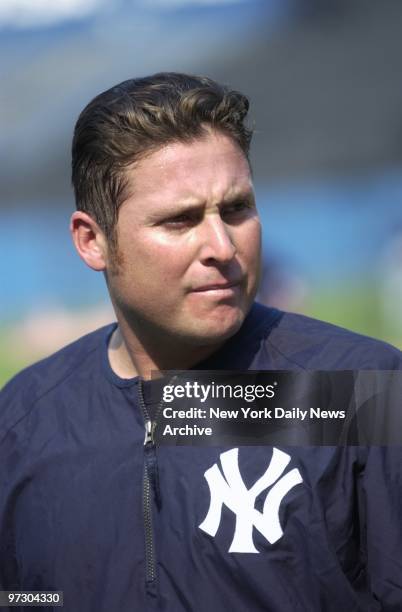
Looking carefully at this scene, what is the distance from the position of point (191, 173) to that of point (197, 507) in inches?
23.5

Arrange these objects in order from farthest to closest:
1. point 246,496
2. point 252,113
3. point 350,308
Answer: point 252,113 < point 350,308 < point 246,496

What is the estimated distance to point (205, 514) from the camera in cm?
167

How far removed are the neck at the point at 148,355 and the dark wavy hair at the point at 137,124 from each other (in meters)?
0.21

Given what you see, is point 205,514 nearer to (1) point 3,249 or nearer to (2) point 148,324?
(2) point 148,324

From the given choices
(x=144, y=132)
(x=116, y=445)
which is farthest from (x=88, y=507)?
(x=144, y=132)

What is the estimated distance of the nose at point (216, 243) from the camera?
5.49 feet

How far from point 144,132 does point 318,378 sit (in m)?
0.56

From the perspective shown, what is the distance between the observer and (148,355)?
1.87 meters

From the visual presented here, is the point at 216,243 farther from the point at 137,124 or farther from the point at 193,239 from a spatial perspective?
the point at 137,124

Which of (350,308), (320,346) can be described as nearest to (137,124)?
(320,346)

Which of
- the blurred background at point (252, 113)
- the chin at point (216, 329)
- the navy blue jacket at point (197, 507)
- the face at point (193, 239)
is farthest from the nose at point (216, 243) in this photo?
the blurred background at point (252, 113)

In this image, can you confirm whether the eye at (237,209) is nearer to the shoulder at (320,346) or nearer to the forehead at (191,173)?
the forehead at (191,173)

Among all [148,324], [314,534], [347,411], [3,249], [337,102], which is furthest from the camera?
[337,102]

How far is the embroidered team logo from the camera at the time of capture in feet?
5.32
